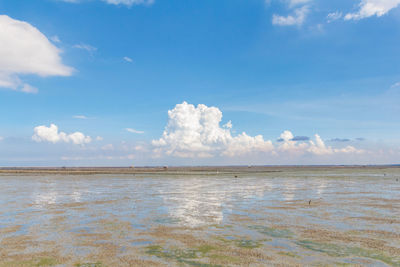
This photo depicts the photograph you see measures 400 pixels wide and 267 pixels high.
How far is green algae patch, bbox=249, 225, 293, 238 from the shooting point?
18203 mm

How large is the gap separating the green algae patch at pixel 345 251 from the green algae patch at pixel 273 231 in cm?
162

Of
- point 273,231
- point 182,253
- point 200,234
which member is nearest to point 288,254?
point 273,231

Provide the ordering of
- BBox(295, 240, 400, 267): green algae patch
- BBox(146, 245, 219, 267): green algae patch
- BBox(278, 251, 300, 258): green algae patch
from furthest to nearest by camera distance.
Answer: BBox(278, 251, 300, 258): green algae patch
BBox(295, 240, 400, 267): green algae patch
BBox(146, 245, 219, 267): green algae patch

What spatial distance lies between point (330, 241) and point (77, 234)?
14.3m

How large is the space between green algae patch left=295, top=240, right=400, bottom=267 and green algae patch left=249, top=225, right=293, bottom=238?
1.62 metres

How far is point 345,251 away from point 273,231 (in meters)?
4.86

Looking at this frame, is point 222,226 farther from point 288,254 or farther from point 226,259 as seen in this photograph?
point 226,259

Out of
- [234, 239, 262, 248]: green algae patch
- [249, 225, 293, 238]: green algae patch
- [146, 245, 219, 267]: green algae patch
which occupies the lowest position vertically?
[146, 245, 219, 267]: green algae patch

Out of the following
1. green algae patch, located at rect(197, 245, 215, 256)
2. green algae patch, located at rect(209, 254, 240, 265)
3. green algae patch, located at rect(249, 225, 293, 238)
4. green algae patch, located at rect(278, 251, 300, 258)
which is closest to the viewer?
green algae patch, located at rect(209, 254, 240, 265)

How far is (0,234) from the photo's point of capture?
1841 cm

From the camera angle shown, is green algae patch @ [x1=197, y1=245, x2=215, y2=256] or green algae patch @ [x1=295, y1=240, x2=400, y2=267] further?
green algae patch @ [x1=197, y1=245, x2=215, y2=256]

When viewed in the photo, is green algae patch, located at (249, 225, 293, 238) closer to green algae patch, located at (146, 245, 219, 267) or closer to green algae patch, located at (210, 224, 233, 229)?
green algae patch, located at (210, 224, 233, 229)

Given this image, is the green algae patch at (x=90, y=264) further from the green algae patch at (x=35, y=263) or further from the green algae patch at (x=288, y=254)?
the green algae patch at (x=288, y=254)

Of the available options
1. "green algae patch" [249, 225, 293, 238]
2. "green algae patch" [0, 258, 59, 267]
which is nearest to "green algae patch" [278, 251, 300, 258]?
"green algae patch" [249, 225, 293, 238]
